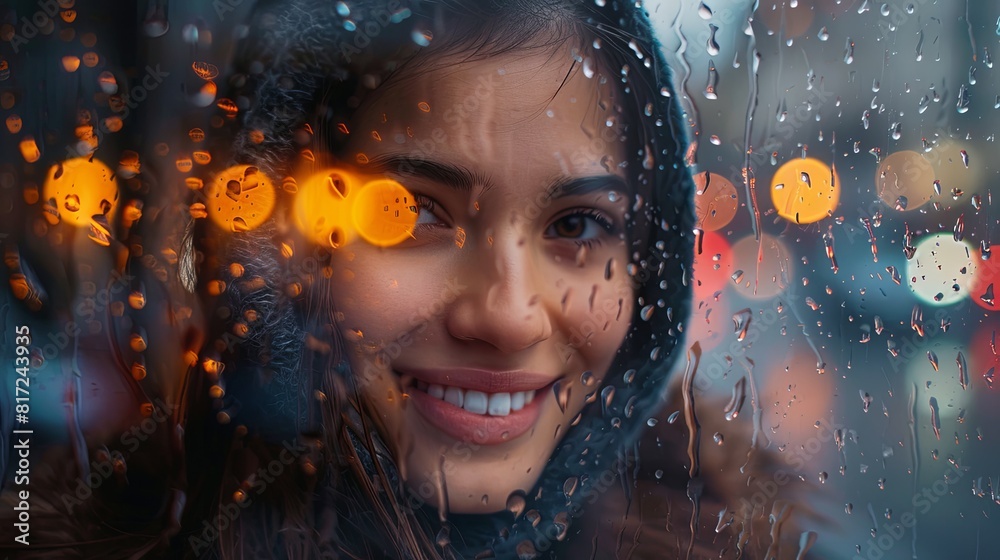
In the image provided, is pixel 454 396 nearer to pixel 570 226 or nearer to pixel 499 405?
pixel 499 405

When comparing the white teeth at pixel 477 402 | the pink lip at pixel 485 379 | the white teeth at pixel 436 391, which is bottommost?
the white teeth at pixel 477 402

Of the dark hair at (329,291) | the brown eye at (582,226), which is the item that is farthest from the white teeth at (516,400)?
the brown eye at (582,226)

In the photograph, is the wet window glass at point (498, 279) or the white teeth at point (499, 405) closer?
the wet window glass at point (498, 279)

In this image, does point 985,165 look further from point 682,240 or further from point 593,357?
point 593,357

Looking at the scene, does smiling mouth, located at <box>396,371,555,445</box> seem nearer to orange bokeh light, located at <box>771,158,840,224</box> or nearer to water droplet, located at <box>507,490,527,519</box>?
water droplet, located at <box>507,490,527,519</box>

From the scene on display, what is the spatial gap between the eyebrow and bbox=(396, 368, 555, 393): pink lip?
23 centimetres

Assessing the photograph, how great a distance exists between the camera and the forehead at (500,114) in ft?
2.44

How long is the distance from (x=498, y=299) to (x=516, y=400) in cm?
15

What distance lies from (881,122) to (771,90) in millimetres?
195

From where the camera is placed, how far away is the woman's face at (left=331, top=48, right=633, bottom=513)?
Result: 743mm

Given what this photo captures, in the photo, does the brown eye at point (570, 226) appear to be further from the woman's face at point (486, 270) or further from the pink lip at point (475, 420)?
the pink lip at point (475, 420)

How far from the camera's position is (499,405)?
0.80m

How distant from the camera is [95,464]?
0.68 metres

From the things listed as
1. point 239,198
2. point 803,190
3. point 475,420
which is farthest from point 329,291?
point 803,190
